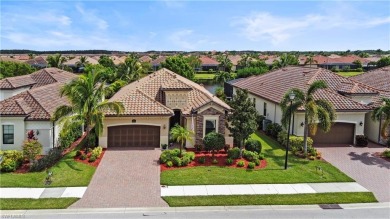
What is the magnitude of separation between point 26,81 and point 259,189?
32.1m

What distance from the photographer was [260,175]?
67.2 feet

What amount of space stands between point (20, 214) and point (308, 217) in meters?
12.2

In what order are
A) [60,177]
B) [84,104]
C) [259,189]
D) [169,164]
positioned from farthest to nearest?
[84,104] < [169,164] < [60,177] < [259,189]

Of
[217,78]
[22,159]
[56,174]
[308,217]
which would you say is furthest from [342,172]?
[217,78]

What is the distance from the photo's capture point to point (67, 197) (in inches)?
669

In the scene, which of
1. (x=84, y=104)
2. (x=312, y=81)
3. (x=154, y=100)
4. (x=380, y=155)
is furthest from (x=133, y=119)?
(x=380, y=155)

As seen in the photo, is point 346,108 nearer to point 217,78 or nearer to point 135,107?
point 135,107

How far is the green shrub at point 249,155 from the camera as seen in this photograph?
22.8m

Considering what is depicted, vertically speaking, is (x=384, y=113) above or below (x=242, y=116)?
above

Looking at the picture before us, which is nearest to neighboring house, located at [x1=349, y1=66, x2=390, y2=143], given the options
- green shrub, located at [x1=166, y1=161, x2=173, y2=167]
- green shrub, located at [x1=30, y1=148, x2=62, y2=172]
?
green shrub, located at [x1=166, y1=161, x2=173, y2=167]

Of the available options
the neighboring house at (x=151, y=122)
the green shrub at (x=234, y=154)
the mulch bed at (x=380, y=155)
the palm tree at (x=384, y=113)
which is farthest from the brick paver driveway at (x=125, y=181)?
the palm tree at (x=384, y=113)

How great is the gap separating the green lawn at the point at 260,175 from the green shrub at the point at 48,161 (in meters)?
6.90

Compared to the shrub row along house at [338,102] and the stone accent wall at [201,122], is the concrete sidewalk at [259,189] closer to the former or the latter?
the stone accent wall at [201,122]

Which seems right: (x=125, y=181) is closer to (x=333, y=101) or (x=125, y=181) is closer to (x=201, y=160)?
(x=201, y=160)
